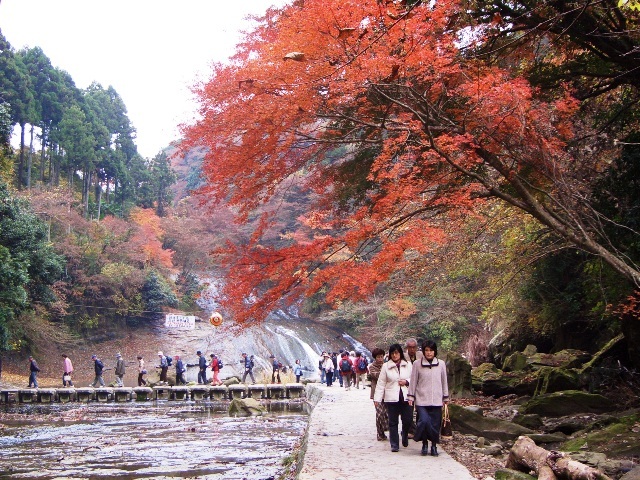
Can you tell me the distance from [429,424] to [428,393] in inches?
13.7

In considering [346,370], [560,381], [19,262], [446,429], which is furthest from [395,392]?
[19,262]

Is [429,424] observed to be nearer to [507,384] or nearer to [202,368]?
[507,384]

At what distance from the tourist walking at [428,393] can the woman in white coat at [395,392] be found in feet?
1.05

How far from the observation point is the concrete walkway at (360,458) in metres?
6.00

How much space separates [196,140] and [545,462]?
6647mm

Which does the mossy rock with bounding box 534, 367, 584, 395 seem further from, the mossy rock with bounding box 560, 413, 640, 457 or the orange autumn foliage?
the orange autumn foliage

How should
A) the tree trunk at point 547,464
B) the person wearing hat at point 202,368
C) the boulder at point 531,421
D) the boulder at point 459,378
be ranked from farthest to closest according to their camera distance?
the person wearing hat at point 202,368, the boulder at point 459,378, the boulder at point 531,421, the tree trunk at point 547,464

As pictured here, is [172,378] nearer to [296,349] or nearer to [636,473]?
[296,349]

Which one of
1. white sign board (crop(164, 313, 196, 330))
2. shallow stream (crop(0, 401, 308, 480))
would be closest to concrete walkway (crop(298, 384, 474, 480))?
shallow stream (crop(0, 401, 308, 480))

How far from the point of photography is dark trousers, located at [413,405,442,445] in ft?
22.8

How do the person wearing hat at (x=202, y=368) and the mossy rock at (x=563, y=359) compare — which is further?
the person wearing hat at (x=202, y=368)

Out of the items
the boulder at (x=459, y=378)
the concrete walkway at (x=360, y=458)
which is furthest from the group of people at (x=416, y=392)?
the boulder at (x=459, y=378)

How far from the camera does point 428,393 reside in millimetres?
7062

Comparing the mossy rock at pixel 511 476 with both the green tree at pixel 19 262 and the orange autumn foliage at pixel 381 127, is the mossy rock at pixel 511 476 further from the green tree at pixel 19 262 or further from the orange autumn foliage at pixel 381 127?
the green tree at pixel 19 262
